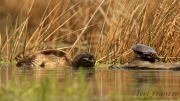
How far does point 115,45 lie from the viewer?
10.3m

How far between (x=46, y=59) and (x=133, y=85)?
4.04 meters

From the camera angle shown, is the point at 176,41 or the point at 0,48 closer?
the point at 176,41

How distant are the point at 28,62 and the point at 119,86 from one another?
3.99m

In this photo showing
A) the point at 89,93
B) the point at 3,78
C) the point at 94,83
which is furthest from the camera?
the point at 3,78

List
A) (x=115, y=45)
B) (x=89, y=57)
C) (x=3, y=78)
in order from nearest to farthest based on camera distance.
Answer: (x=3, y=78), (x=89, y=57), (x=115, y=45)

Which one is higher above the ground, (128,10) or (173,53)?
(128,10)

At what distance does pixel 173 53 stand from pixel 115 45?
1.03m

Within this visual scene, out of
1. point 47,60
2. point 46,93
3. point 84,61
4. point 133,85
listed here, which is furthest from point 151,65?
point 46,93

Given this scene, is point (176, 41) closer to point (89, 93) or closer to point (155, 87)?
point (155, 87)

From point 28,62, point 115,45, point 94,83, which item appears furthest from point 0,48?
point 94,83

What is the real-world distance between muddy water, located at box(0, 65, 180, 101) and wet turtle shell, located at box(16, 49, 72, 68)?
1.18 m

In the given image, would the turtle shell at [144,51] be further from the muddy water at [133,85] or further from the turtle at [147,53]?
the muddy water at [133,85]

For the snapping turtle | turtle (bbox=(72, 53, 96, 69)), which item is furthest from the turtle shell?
the snapping turtle

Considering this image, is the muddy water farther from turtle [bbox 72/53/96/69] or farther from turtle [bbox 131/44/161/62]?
turtle [bbox 72/53/96/69]
